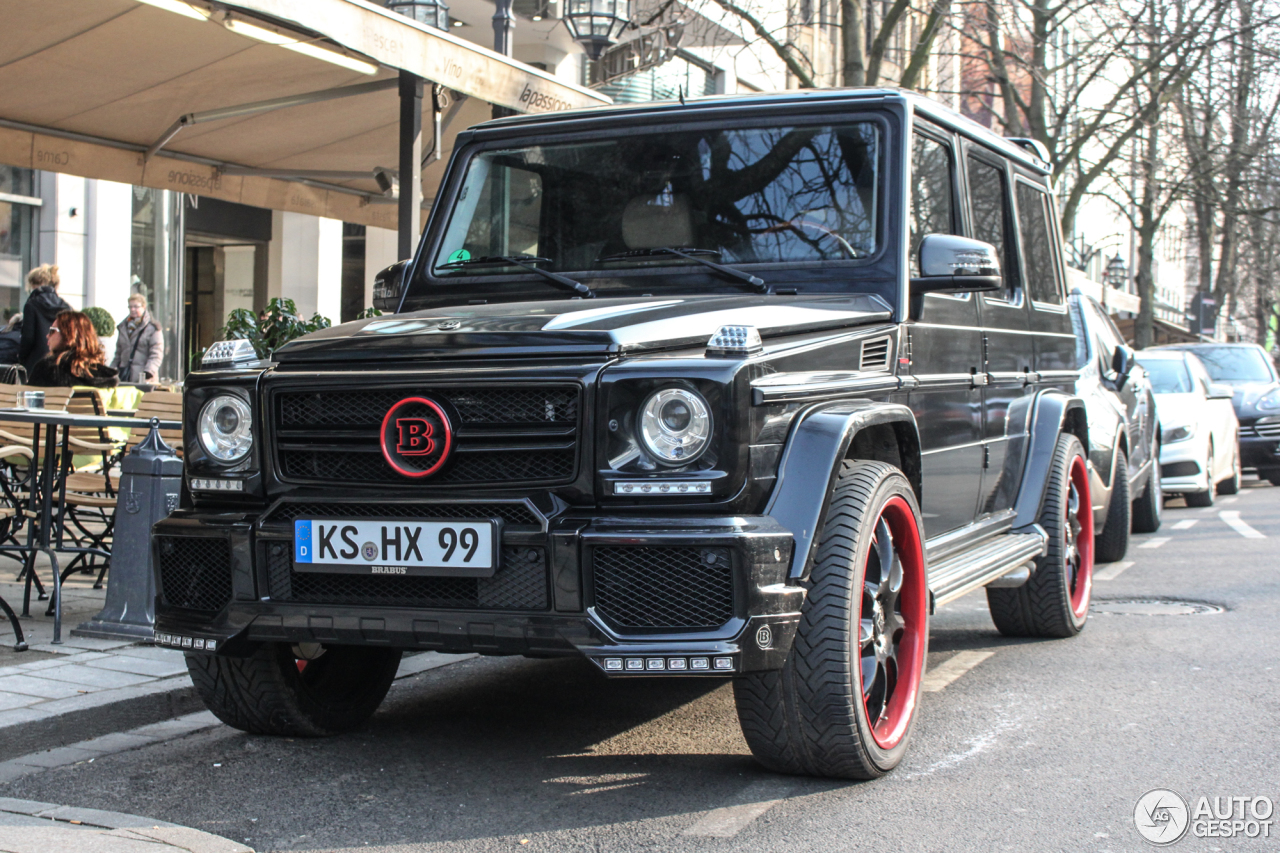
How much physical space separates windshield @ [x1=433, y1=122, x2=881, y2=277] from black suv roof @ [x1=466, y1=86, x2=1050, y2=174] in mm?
86

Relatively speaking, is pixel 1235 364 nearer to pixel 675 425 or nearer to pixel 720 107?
pixel 720 107

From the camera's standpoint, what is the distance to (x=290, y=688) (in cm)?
446

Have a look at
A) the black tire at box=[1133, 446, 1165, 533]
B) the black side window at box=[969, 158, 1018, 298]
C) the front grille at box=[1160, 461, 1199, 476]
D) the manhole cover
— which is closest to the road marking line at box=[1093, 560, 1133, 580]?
the manhole cover

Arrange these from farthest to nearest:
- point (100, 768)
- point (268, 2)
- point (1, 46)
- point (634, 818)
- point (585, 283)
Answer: point (1, 46) → point (268, 2) → point (585, 283) → point (100, 768) → point (634, 818)

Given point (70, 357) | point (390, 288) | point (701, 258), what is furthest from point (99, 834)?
point (70, 357)

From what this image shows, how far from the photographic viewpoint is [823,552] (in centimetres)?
380

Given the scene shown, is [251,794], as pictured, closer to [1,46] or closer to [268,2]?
[268,2]

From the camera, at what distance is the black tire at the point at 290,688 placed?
4395 mm

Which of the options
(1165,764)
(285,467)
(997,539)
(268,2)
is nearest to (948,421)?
(997,539)

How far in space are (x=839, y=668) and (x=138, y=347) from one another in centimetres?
1096

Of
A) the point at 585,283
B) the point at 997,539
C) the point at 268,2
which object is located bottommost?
the point at 997,539

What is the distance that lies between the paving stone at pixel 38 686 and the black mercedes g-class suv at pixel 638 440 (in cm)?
87

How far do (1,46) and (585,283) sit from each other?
4767 mm

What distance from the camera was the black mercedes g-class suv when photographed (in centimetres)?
357
